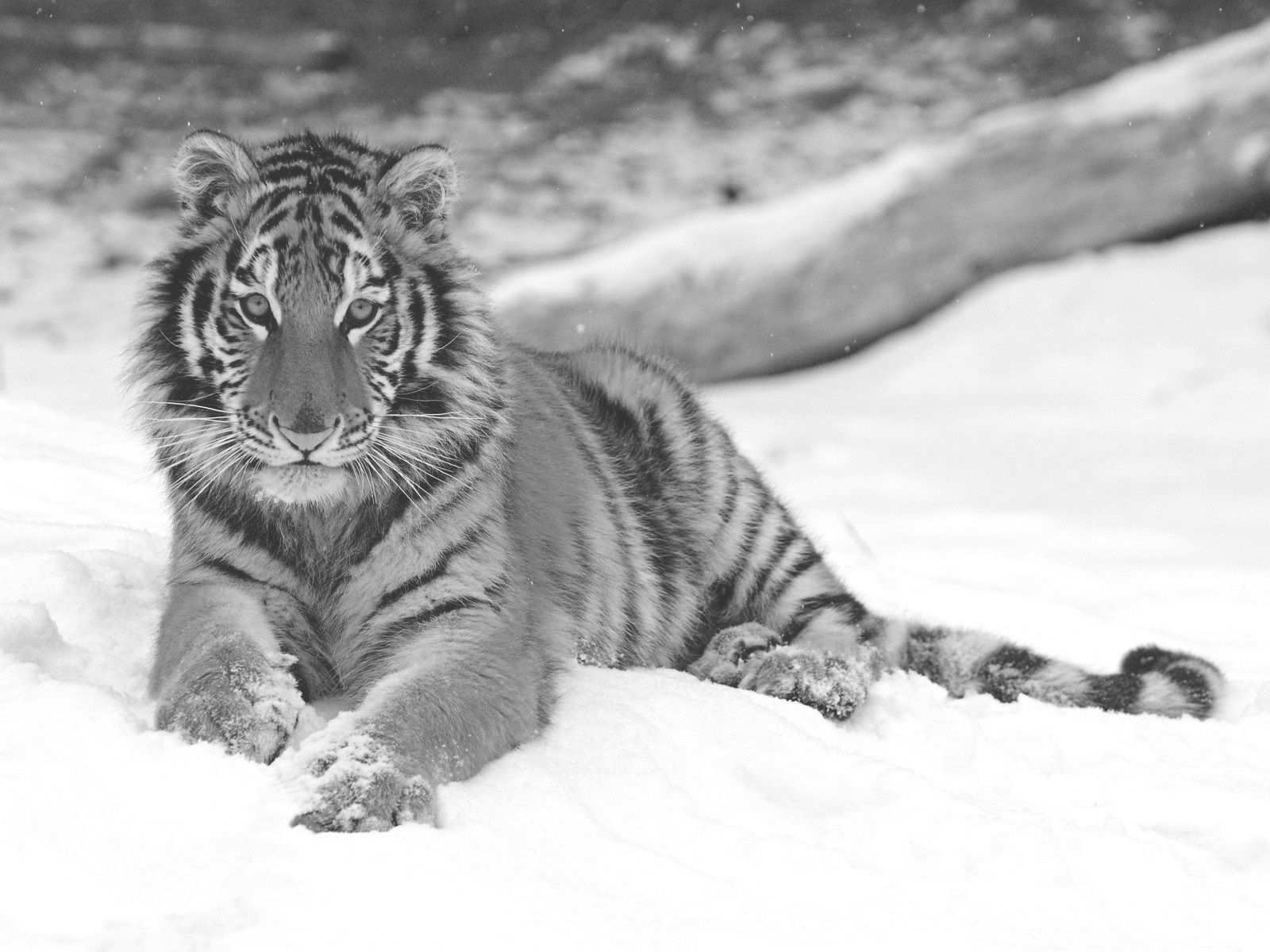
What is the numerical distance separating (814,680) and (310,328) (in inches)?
55.6

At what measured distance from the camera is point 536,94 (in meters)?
12.7

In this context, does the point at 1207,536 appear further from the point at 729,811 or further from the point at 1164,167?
Answer: the point at 729,811

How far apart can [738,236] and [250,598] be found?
19.2 ft

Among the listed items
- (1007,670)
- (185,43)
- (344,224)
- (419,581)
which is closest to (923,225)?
(1007,670)

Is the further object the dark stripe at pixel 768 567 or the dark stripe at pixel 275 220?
the dark stripe at pixel 768 567

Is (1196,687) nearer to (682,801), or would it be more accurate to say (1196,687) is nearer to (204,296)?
(682,801)

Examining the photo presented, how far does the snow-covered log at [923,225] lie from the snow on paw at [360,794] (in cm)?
584

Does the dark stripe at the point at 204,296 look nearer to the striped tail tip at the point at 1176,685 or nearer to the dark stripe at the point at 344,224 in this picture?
the dark stripe at the point at 344,224

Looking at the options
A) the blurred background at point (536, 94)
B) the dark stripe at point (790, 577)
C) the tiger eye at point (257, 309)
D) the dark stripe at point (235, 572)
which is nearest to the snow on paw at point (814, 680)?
the dark stripe at point (790, 577)

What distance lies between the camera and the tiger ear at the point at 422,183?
3230mm

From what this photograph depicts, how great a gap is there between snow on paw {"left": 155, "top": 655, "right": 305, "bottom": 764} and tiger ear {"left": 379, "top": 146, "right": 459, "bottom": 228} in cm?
105

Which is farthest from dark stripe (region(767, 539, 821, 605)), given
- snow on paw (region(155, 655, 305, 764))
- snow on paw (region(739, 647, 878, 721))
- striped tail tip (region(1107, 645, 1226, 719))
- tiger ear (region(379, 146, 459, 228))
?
snow on paw (region(155, 655, 305, 764))

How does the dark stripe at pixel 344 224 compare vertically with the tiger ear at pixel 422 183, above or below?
below

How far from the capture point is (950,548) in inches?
233
